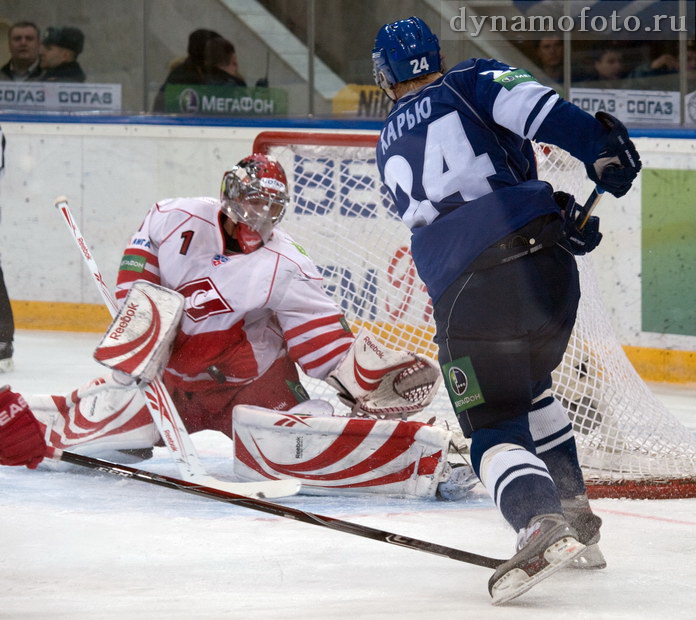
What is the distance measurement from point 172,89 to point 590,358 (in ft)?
11.2

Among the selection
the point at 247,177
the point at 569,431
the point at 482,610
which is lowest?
the point at 482,610

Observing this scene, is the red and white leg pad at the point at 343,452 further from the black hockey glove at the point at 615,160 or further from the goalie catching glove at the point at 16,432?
the black hockey glove at the point at 615,160

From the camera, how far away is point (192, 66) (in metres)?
6.45

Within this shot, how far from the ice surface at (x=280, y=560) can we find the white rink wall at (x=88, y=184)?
2.75m

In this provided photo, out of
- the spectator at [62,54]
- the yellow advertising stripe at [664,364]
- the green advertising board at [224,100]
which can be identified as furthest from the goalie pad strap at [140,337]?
the spectator at [62,54]

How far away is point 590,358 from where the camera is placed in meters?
3.47

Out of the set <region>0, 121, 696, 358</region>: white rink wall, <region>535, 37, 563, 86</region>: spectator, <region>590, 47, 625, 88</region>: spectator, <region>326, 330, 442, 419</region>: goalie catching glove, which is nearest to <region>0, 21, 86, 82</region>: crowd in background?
<region>0, 121, 696, 358</region>: white rink wall

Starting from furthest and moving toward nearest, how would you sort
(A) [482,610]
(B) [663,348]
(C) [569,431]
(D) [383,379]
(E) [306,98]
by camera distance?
(E) [306,98] → (B) [663,348] → (D) [383,379] → (C) [569,431] → (A) [482,610]

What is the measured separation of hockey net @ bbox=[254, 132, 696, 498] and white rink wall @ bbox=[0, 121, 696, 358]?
1.97 metres

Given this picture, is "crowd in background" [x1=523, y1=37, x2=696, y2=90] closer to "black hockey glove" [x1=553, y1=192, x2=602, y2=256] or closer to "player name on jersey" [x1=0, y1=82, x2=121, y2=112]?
"player name on jersey" [x1=0, y1=82, x2=121, y2=112]

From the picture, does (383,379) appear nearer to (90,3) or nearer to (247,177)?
(247,177)

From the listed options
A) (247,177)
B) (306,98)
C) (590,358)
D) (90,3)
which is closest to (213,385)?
(247,177)

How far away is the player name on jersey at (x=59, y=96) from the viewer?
6402mm

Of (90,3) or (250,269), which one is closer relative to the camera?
(250,269)
